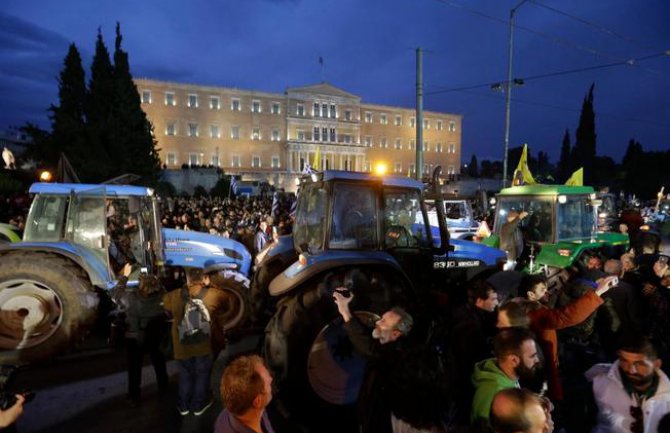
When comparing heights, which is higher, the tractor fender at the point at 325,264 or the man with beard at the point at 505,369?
the tractor fender at the point at 325,264

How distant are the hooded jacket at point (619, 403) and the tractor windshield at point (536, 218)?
4.99m

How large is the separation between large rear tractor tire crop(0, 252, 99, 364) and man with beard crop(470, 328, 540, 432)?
5188 millimetres

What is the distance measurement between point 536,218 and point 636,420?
5681 mm

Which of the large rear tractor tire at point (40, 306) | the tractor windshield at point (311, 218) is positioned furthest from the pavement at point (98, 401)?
the tractor windshield at point (311, 218)

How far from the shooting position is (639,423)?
2484 mm

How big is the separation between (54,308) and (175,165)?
2438 inches

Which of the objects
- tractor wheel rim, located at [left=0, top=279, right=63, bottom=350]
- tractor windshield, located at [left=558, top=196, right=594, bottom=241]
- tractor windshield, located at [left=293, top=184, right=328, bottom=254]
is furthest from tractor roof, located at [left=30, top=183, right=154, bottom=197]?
tractor windshield, located at [left=558, top=196, right=594, bottom=241]

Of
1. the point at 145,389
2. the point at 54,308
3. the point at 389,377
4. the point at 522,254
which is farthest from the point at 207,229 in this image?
the point at 389,377

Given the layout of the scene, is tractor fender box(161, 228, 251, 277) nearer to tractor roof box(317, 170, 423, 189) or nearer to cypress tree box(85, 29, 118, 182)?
tractor roof box(317, 170, 423, 189)

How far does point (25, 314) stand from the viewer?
5.43m

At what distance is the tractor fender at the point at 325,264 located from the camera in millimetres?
3854

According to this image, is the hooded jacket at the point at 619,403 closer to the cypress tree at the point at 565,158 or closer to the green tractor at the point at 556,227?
the green tractor at the point at 556,227

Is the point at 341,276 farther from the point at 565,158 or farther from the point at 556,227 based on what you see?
the point at 565,158

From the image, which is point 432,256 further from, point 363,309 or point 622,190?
Result: point 622,190
